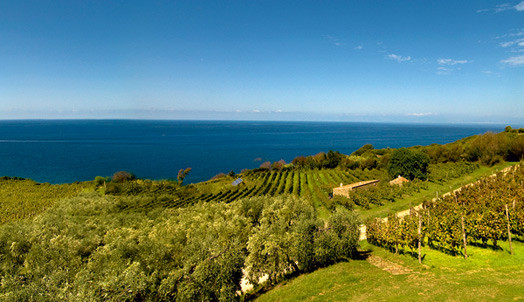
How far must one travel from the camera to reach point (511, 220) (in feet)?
62.0

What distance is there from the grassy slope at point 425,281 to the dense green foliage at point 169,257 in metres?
1.76

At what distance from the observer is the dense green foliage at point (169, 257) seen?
13844mm

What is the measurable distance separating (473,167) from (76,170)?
12258 cm

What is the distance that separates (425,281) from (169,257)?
56.7ft

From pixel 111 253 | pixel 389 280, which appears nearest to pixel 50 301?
pixel 111 253

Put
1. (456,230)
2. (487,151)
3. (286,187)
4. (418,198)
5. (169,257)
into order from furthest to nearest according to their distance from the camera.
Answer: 1. (487,151)
2. (286,187)
3. (418,198)
4. (169,257)
5. (456,230)

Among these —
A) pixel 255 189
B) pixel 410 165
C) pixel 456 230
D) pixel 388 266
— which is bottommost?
pixel 255 189

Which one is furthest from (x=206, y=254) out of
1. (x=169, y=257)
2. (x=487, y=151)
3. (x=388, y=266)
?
(x=487, y=151)

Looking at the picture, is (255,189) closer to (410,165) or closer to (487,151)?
(410,165)

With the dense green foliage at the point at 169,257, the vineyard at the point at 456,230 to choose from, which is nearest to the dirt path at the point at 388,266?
the vineyard at the point at 456,230

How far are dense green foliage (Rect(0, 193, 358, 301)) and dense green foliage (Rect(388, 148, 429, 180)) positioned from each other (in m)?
30.8

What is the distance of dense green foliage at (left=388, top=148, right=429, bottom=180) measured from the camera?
46.0 m

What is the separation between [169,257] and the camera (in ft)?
59.6

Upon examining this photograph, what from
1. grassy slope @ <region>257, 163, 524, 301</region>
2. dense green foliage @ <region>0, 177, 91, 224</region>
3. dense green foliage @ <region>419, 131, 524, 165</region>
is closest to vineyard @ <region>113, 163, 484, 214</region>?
dense green foliage @ <region>419, 131, 524, 165</region>
